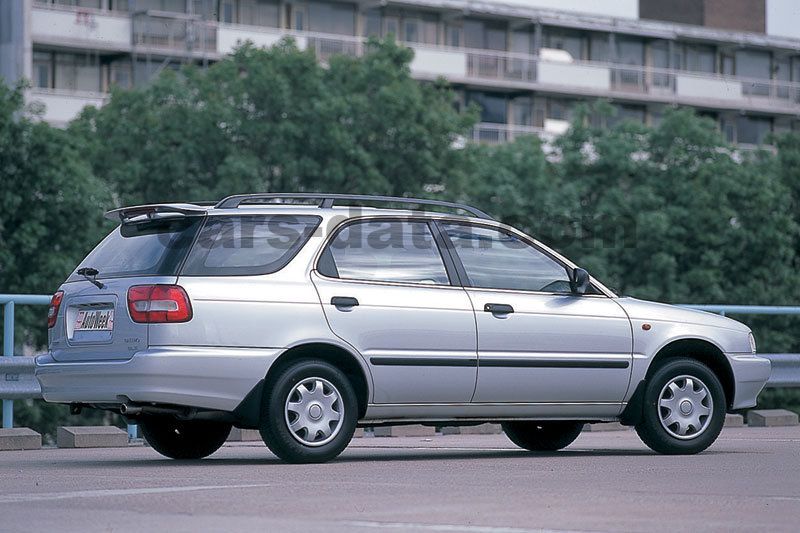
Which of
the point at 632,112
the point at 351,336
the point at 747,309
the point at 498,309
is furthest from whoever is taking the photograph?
the point at 632,112

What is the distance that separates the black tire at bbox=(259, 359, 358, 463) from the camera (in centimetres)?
1045

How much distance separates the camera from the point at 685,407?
11.9 m

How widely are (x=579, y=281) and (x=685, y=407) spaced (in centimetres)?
117

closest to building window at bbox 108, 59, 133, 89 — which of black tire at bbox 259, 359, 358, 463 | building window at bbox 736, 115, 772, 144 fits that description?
building window at bbox 736, 115, 772, 144

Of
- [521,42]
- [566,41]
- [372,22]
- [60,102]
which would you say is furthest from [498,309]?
[566,41]

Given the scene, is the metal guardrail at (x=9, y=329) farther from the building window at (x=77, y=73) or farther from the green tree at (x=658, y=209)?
the building window at (x=77, y=73)

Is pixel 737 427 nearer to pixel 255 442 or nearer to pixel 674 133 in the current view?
pixel 255 442

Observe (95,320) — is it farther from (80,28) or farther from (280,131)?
(80,28)

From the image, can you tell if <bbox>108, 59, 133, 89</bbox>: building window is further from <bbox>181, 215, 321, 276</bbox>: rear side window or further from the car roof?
<bbox>181, 215, 321, 276</bbox>: rear side window

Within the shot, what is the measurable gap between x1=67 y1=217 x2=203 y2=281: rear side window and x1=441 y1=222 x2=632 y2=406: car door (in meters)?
1.78

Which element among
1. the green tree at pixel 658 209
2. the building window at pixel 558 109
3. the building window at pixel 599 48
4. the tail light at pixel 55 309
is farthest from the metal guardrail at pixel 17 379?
the building window at pixel 599 48

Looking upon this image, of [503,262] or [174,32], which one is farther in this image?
[174,32]

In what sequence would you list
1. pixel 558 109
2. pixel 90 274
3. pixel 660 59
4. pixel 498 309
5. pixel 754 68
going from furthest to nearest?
pixel 754 68, pixel 660 59, pixel 558 109, pixel 498 309, pixel 90 274

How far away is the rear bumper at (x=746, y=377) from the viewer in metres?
12.1
